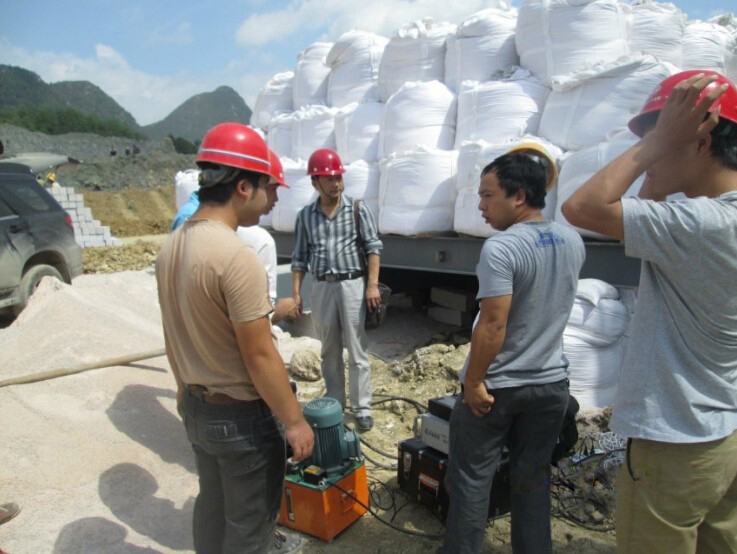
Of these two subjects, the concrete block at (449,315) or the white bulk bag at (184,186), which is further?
the white bulk bag at (184,186)

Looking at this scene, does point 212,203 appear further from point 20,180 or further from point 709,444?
point 20,180

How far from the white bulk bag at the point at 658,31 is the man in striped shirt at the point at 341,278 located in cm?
259

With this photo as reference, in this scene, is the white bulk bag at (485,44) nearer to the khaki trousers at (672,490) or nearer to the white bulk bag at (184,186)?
the white bulk bag at (184,186)

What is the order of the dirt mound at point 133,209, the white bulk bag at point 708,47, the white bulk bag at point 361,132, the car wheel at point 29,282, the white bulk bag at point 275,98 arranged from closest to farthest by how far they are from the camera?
the white bulk bag at point 708,47, the car wheel at point 29,282, the white bulk bag at point 361,132, the white bulk bag at point 275,98, the dirt mound at point 133,209

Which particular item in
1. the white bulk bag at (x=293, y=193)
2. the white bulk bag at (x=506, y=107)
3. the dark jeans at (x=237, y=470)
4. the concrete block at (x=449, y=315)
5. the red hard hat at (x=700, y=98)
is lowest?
the concrete block at (x=449, y=315)

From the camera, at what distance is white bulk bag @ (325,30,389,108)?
6133 mm

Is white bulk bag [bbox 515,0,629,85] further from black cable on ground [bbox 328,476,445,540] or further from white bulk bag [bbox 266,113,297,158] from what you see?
black cable on ground [bbox 328,476,445,540]

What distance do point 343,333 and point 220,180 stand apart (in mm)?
2183

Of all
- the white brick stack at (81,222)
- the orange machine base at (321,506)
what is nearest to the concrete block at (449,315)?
the orange machine base at (321,506)

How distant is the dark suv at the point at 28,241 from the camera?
5340 mm

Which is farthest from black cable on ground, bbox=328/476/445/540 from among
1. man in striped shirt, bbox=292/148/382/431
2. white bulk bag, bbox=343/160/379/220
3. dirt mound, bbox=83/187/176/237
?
dirt mound, bbox=83/187/176/237

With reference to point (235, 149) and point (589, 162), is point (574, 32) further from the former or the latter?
point (235, 149)

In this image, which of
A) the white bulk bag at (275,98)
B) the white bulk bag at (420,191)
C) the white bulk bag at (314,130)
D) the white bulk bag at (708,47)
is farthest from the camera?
the white bulk bag at (275,98)

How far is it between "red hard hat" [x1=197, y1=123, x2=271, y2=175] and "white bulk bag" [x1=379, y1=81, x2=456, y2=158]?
346 cm
